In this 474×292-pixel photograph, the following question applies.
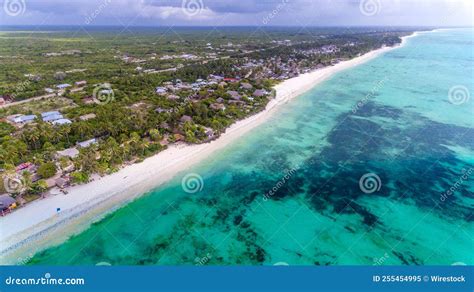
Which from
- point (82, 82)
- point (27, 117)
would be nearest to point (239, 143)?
point (27, 117)

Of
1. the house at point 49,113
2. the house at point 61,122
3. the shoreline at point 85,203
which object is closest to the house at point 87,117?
the house at point 61,122

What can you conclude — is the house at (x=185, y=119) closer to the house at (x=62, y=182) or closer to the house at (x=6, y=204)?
the house at (x=62, y=182)

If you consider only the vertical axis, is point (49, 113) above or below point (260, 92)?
below

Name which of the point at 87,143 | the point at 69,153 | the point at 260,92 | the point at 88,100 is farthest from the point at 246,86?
the point at 69,153

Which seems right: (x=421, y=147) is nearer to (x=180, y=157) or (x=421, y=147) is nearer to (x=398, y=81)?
(x=180, y=157)

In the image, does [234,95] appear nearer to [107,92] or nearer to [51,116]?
[107,92]
